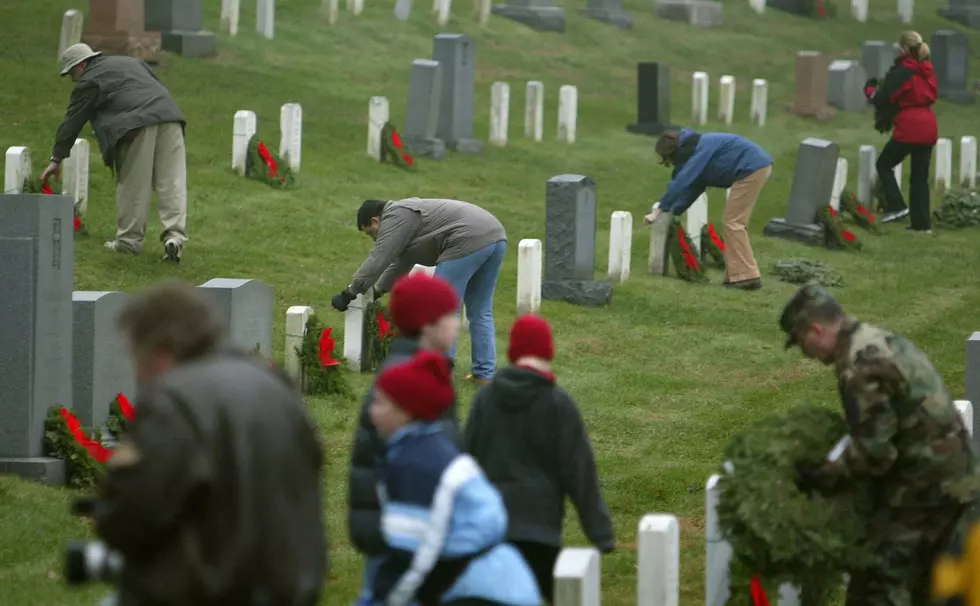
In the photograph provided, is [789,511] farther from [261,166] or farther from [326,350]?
[261,166]

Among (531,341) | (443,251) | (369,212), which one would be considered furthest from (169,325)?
(443,251)

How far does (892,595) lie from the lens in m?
5.97

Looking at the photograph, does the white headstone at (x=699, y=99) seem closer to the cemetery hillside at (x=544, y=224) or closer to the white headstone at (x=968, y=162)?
the cemetery hillside at (x=544, y=224)

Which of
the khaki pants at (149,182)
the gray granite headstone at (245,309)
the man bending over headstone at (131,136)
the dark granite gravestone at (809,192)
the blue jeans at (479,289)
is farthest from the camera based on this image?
the dark granite gravestone at (809,192)

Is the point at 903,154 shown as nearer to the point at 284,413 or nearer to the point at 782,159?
the point at 782,159

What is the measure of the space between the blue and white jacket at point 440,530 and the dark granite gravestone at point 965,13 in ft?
104

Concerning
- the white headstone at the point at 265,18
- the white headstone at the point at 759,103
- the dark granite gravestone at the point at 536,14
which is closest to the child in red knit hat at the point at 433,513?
the white headstone at the point at 265,18

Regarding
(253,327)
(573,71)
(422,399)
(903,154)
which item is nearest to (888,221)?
(903,154)

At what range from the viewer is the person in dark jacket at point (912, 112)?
1861 cm

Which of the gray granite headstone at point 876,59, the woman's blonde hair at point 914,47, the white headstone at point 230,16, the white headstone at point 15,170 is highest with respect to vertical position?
the woman's blonde hair at point 914,47

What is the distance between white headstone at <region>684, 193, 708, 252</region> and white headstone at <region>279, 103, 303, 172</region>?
4.08m

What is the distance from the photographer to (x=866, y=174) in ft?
64.8

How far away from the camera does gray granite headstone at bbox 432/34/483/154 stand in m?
19.8

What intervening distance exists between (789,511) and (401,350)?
149 centimetres
